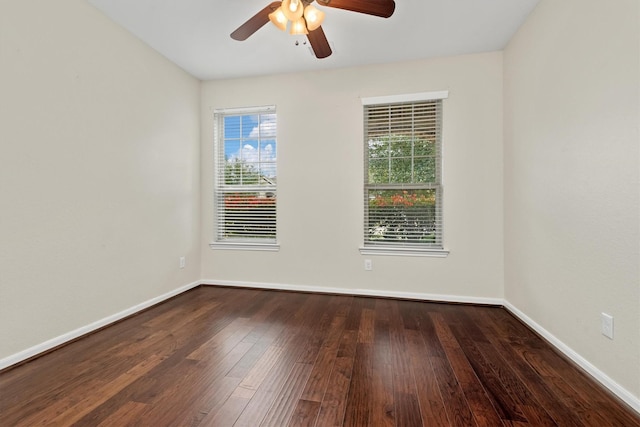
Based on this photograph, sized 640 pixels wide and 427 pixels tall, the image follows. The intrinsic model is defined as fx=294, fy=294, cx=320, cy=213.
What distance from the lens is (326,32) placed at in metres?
2.74

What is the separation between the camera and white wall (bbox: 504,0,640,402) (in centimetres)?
154

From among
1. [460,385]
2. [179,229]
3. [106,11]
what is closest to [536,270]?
[460,385]

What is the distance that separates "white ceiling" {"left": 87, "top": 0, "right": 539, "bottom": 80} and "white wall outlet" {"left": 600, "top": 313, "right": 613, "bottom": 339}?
2.35 metres

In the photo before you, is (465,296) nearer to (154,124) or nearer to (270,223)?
(270,223)

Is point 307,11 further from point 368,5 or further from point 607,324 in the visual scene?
point 607,324

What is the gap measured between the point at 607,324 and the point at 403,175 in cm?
207

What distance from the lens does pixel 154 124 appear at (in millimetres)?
3061

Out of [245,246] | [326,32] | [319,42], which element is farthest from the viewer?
[245,246]

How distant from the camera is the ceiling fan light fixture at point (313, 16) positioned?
188 cm

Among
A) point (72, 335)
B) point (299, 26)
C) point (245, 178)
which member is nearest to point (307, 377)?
point (72, 335)

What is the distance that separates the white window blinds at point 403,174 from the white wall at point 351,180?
0.34ft

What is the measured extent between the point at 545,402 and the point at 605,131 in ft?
5.05

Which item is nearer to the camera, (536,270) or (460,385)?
(460,385)

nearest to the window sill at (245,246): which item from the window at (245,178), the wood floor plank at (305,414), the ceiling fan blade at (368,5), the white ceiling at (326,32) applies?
the window at (245,178)
